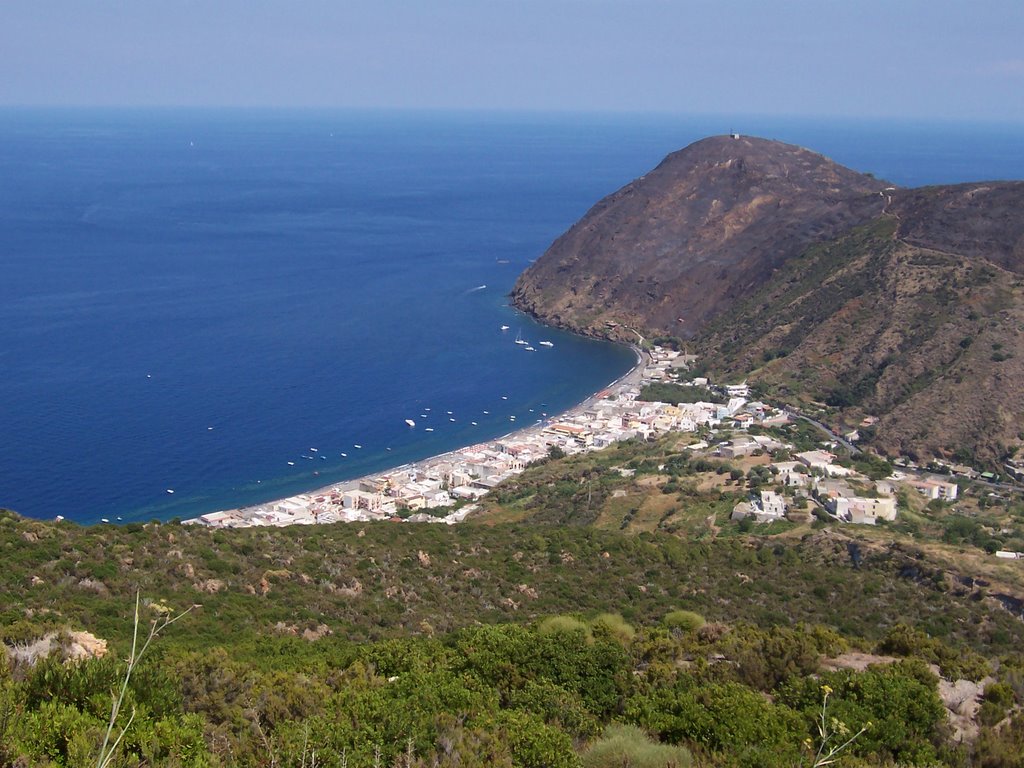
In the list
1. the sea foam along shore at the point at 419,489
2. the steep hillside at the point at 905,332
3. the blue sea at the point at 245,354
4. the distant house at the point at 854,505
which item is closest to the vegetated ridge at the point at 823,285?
the steep hillside at the point at 905,332

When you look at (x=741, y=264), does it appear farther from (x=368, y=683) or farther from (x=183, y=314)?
(x=368, y=683)

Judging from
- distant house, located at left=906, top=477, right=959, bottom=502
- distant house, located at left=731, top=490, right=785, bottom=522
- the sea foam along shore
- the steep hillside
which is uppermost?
the steep hillside

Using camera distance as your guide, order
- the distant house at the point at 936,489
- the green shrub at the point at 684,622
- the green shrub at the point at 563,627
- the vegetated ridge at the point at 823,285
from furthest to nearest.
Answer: the vegetated ridge at the point at 823,285
the distant house at the point at 936,489
the green shrub at the point at 684,622
the green shrub at the point at 563,627

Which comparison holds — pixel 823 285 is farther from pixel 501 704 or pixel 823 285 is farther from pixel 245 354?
pixel 501 704

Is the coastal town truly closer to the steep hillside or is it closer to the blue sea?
the blue sea

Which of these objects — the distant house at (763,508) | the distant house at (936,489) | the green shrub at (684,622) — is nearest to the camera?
the green shrub at (684,622)

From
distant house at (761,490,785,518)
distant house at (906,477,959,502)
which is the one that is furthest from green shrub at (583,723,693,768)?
distant house at (906,477,959,502)

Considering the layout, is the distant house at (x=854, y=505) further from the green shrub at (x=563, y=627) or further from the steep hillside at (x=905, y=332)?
the green shrub at (x=563, y=627)
